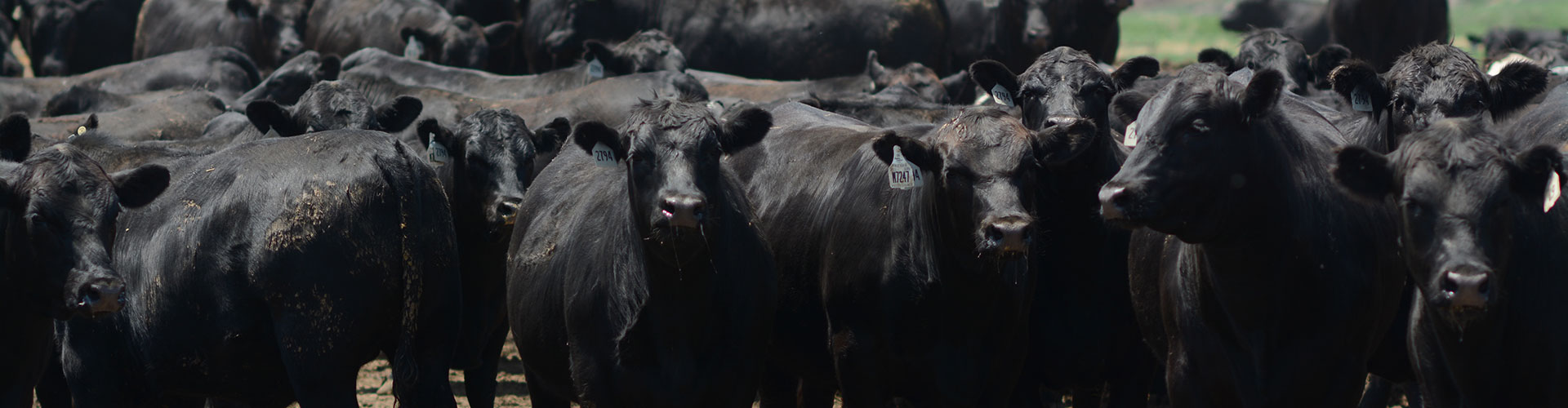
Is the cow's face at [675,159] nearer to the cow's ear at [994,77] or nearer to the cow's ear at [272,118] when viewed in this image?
the cow's ear at [994,77]

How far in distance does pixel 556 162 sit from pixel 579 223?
119 centimetres

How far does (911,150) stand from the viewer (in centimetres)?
605

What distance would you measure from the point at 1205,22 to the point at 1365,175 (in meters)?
48.0

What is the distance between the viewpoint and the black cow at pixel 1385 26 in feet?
46.8

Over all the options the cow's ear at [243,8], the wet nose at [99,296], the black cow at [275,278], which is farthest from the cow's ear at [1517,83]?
the cow's ear at [243,8]

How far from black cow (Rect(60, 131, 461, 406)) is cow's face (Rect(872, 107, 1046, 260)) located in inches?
79.0

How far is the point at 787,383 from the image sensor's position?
7.95m

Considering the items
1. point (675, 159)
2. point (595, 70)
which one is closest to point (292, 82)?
point (595, 70)

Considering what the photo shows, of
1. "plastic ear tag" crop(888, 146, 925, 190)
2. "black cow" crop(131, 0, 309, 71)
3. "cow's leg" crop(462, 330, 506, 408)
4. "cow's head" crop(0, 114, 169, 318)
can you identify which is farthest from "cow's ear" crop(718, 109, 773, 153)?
"black cow" crop(131, 0, 309, 71)

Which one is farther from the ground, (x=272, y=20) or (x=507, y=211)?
(x=507, y=211)

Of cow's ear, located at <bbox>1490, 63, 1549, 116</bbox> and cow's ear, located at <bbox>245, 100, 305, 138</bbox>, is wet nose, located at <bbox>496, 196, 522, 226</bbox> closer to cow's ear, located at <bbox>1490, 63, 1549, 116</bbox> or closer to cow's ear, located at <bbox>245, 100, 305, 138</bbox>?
cow's ear, located at <bbox>245, 100, 305, 138</bbox>

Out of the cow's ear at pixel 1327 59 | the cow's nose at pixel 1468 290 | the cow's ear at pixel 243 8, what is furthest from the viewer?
the cow's ear at pixel 243 8

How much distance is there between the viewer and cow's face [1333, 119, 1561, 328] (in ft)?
16.0

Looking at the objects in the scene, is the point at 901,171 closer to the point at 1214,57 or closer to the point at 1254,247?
the point at 1254,247
